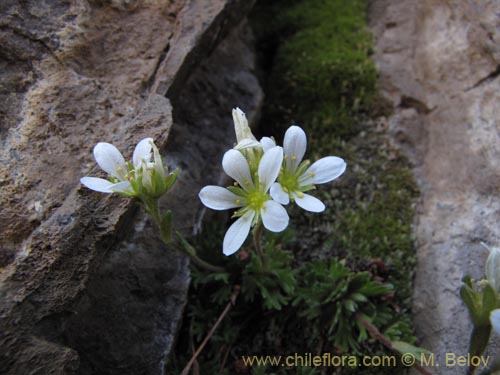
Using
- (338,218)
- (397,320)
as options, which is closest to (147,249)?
(338,218)

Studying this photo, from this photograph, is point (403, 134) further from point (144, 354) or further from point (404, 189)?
point (144, 354)

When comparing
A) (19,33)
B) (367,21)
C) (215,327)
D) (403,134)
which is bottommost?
(215,327)

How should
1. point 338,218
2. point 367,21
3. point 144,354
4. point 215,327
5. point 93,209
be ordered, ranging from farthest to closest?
point 367,21
point 338,218
point 215,327
point 144,354
point 93,209

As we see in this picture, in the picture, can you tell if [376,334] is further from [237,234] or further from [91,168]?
[91,168]

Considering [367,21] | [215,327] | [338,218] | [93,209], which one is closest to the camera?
[93,209]

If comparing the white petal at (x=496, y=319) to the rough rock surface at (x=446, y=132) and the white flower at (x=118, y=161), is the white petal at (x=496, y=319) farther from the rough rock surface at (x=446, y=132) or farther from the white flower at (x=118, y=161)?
the white flower at (x=118, y=161)

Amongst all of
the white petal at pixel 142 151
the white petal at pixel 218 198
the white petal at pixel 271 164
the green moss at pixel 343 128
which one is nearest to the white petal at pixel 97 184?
the white petal at pixel 142 151

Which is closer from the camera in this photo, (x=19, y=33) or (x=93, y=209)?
(x=93, y=209)

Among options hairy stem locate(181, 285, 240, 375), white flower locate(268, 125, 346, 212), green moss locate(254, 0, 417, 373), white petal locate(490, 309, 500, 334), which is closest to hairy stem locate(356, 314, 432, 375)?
green moss locate(254, 0, 417, 373)
